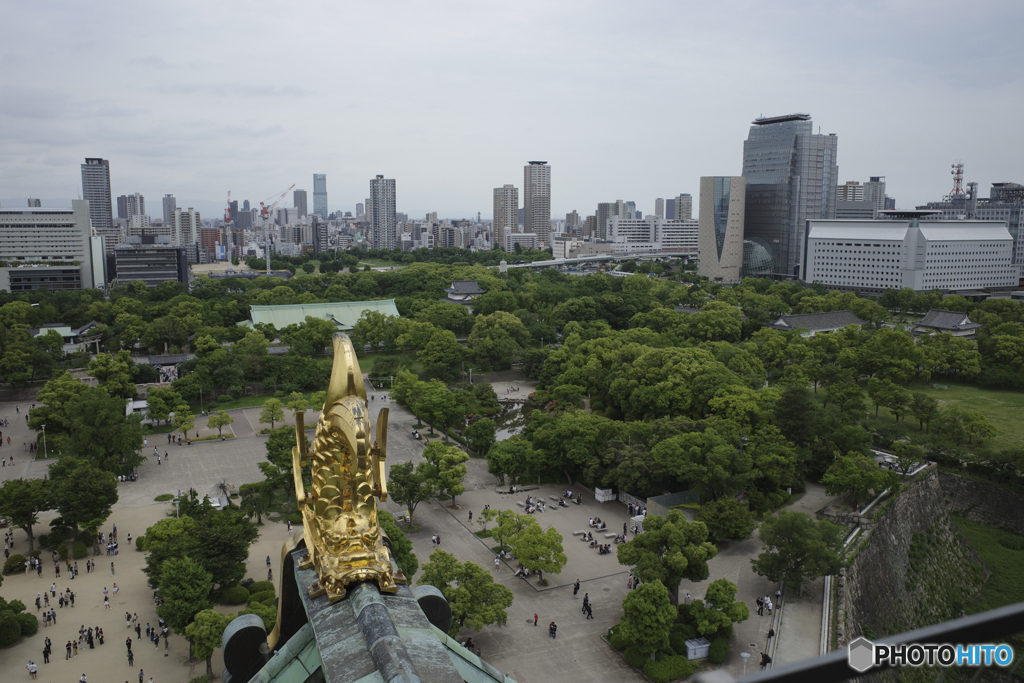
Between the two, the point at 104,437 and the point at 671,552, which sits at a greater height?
the point at 104,437

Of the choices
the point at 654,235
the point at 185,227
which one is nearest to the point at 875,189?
the point at 654,235

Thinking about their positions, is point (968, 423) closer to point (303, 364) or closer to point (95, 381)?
point (303, 364)

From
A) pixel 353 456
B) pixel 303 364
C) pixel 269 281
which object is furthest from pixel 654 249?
pixel 353 456

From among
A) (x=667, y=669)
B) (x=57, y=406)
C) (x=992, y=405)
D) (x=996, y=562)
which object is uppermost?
(x=57, y=406)

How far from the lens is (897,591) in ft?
80.8

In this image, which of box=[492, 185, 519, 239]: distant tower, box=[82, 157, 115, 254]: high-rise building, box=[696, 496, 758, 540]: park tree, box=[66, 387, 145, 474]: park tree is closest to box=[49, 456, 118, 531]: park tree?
box=[66, 387, 145, 474]: park tree

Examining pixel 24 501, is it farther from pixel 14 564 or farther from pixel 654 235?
pixel 654 235

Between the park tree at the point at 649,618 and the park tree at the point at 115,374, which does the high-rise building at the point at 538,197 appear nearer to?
the park tree at the point at 115,374

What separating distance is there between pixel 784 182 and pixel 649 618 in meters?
83.3

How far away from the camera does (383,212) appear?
194m

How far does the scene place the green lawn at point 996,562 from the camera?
25.6m

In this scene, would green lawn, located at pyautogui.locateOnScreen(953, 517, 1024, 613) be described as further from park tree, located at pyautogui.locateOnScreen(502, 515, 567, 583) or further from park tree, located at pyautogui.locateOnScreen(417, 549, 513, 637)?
park tree, located at pyautogui.locateOnScreen(417, 549, 513, 637)

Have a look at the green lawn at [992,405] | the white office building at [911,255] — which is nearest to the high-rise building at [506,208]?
the white office building at [911,255]

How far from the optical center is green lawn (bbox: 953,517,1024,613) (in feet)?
84.1
